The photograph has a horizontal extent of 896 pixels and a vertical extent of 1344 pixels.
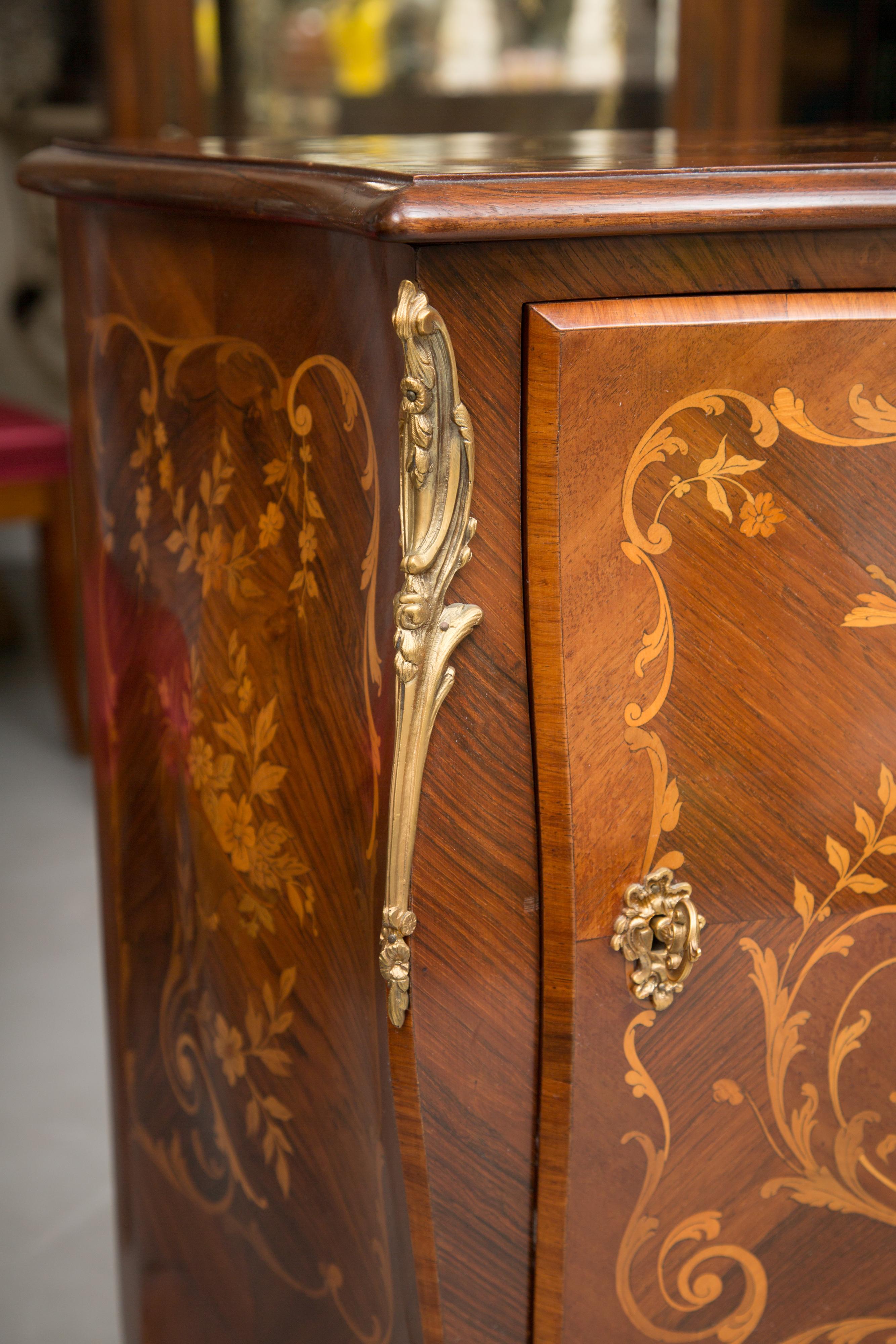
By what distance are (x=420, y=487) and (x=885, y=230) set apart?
0.23 metres

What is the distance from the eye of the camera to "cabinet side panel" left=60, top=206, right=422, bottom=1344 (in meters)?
0.61

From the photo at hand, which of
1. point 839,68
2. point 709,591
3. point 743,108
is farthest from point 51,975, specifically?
point 839,68

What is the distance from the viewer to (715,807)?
2.01 ft

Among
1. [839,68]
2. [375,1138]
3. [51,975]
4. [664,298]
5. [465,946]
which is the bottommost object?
[51,975]

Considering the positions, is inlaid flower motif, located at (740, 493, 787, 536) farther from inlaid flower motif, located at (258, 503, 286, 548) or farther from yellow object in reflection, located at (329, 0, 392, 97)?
yellow object in reflection, located at (329, 0, 392, 97)

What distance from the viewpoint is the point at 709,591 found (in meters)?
0.59

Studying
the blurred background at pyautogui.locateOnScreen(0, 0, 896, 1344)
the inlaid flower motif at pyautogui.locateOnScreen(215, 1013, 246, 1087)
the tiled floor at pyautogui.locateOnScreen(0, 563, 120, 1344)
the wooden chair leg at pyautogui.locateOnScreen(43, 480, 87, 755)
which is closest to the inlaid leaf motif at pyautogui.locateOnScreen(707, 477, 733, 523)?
the inlaid flower motif at pyautogui.locateOnScreen(215, 1013, 246, 1087)

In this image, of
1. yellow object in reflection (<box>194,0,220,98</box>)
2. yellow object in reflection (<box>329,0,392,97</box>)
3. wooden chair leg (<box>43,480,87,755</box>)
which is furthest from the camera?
wooden chair leg (<box>43,480,87,755</box>)

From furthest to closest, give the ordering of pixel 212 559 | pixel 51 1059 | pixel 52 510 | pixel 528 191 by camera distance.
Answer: pixel 52 510
pixel 51 1059
pixel 212 559
pixel 528 191

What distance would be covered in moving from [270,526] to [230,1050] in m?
0.32

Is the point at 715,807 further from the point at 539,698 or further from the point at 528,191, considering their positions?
the point at 528,191

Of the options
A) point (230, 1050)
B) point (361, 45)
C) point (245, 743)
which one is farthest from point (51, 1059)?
point (361, 45)

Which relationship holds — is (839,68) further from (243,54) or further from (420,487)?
(420,487)

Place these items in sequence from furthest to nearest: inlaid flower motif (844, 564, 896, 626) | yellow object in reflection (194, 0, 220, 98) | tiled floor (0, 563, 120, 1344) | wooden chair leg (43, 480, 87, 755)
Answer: wooden chair leg (43, 480, 87, 755) → yellow object in reflection (194, 0, 220, 98) → tiled floor (0, 563, 120, 1344) → inlaid flower motif (844, 564, 896, 626)
